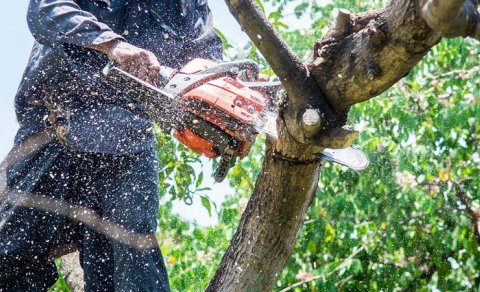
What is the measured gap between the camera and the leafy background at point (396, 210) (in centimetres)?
493

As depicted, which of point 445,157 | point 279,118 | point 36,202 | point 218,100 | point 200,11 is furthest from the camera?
point 445,157

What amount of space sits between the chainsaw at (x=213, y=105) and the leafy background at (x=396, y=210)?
2.48m

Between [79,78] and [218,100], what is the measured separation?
1.67 ft

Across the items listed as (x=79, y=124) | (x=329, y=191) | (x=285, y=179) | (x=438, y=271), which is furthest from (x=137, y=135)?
(x=438, y=271)

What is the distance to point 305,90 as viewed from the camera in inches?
71.9

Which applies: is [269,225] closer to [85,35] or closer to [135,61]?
[135,61]

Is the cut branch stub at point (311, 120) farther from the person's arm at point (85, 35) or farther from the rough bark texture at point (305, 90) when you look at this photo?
the person's arm at point (85, 35)

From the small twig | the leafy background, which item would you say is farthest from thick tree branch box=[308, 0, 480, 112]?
the small twig

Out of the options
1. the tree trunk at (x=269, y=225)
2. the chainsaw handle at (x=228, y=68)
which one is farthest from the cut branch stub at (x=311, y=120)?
the chainsaw handle at (x=228, y=68)

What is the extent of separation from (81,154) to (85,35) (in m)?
0.43

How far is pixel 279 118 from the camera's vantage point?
1.94 meters

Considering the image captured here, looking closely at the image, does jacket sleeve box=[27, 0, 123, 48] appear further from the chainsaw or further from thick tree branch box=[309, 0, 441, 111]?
thick tree branch box=[309, 0, 441, 111]

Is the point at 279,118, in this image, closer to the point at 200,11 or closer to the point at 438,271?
the point at 200,11

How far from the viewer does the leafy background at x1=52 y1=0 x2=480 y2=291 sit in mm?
4934
